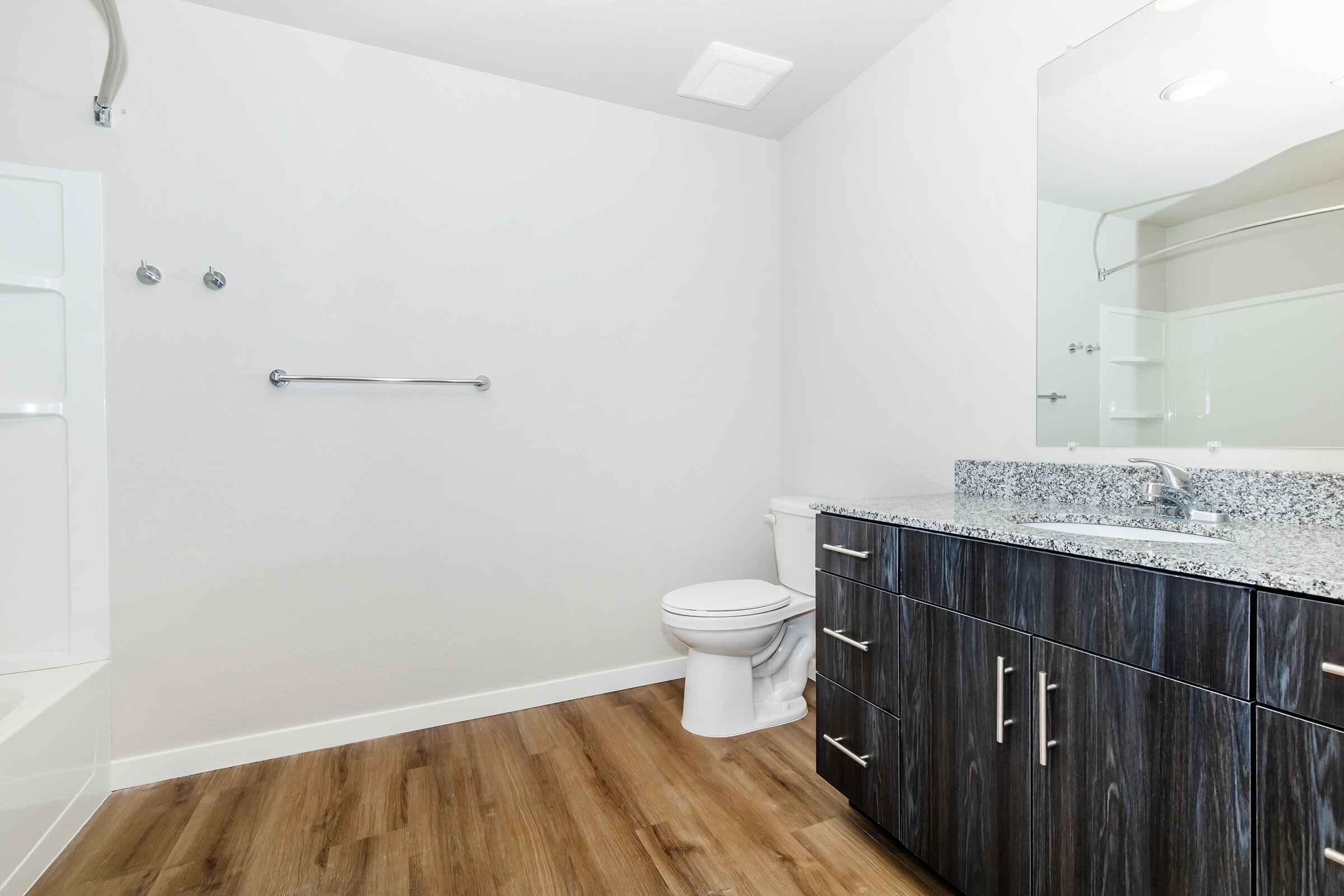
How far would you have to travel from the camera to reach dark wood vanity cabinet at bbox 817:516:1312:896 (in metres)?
0.74

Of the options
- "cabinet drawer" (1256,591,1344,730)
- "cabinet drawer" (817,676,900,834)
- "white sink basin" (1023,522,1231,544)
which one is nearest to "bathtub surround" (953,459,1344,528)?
"white sink basin" (1023,522,1231,544)

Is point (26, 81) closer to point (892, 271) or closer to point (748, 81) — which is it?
point (748, 81)

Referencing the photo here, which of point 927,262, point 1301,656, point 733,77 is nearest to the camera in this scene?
point 1301,656

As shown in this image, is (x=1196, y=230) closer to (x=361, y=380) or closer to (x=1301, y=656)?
(x=1301, y=656)

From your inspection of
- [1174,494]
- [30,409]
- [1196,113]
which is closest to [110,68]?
[30,409]

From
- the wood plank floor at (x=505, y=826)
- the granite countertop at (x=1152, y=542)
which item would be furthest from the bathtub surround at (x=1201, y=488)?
the wood plank floor at (x=505, y=826)

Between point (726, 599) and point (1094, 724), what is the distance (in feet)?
3.92

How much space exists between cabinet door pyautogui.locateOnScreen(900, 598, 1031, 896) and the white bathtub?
182 cm

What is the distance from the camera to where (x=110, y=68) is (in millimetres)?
1652

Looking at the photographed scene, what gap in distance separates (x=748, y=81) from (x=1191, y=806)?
233cm

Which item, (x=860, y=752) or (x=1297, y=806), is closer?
(x=1297, y=806)

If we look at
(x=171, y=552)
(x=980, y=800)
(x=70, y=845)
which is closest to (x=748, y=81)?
(x=980, y=800)

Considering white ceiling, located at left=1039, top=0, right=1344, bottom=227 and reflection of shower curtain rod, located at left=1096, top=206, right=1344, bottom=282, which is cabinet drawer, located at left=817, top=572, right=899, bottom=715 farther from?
white ceiling, located at left=1039, top=0, right=1344, bottom=227

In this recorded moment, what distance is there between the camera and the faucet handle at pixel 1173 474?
1.24 metres
